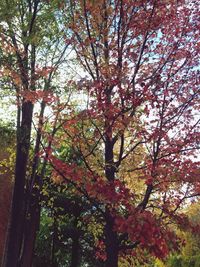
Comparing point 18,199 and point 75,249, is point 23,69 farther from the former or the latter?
point 75,249

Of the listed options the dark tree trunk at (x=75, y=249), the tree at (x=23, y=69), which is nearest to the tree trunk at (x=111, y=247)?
the tree at (x=23, y=69)

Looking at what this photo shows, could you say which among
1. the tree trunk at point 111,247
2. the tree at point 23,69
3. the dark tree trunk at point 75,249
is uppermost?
the tree at point 23,69

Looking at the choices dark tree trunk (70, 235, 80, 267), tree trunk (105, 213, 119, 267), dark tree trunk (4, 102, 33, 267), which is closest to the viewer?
tree trunk (105, 213, 119, 267)

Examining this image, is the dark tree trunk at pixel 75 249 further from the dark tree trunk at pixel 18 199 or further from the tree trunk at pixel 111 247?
the tree trunk at pixel 111 247

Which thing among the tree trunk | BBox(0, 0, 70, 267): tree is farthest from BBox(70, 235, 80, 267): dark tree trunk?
the tree trunk

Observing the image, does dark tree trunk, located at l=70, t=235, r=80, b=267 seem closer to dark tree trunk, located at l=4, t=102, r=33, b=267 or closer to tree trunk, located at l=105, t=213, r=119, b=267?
dark tree trunk, located at l=4, t=102, r=33, b=267

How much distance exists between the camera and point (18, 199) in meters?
10.7

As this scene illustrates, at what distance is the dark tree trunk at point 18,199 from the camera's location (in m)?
10.5

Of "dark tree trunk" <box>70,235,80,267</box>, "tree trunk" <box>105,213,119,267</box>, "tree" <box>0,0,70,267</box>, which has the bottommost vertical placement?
"tree trunk" <box>105,213,119,267</box>

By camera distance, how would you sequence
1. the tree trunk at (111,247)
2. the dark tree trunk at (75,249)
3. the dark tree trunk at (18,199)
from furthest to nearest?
the dark tree trunk at (75,249)
the dark tree trunk at (18,199)
the tree trunk at (111,247)

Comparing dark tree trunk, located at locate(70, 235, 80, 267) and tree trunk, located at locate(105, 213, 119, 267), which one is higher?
dark tree trunk, located at locate(70, 235, 80, 267)

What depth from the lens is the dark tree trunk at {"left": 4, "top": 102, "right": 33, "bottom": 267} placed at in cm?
1050

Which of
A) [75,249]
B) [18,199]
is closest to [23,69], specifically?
[18,199]

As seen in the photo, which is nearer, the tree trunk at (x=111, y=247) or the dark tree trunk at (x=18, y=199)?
the tree trunk at (x=111, y=247)
